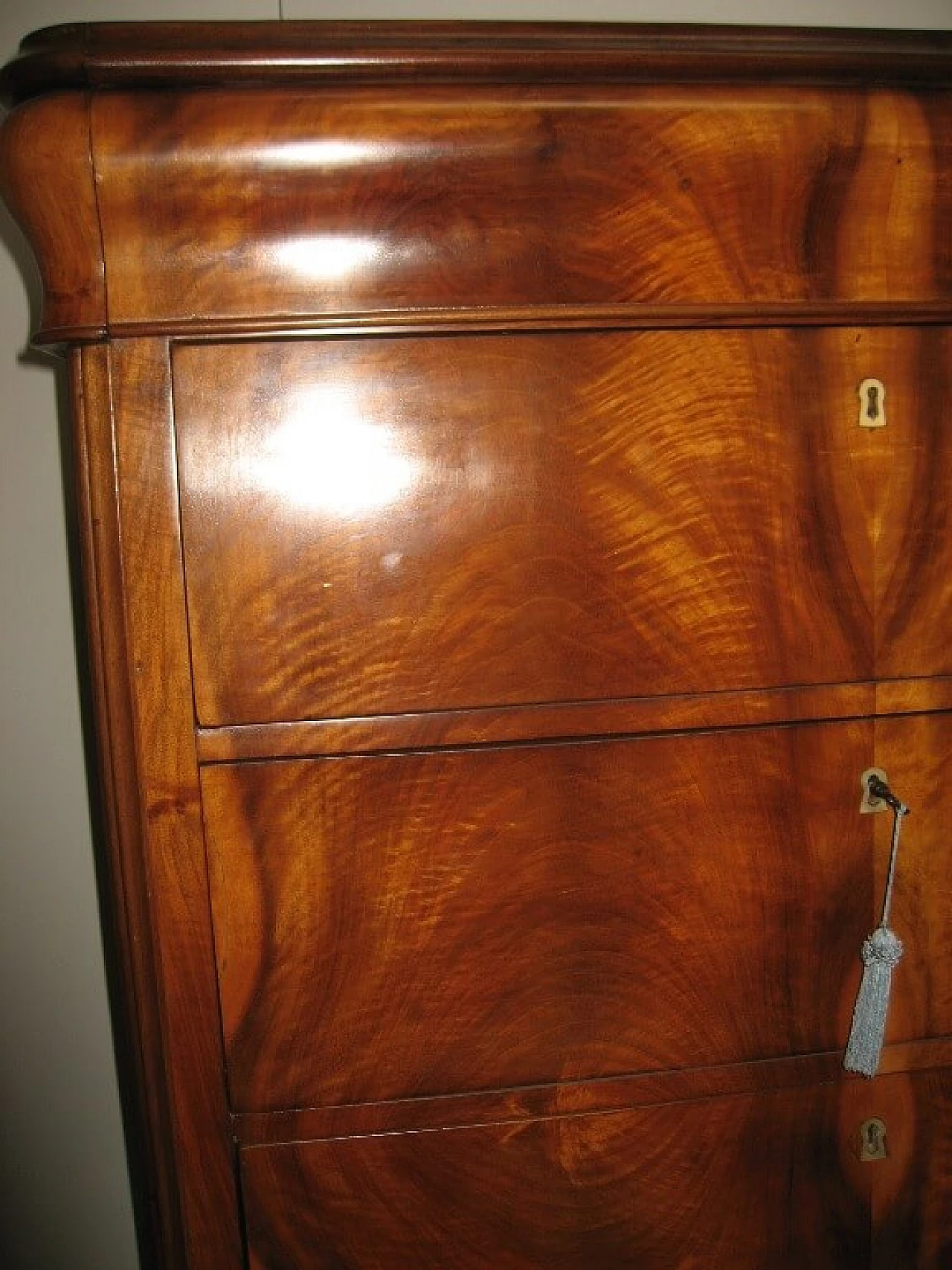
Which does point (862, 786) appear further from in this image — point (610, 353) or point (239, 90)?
point (239, 90)

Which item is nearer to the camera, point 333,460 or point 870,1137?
point 333,460

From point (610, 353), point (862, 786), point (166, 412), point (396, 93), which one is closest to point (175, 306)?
point (166, 412)

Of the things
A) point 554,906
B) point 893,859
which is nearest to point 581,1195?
point 554,906

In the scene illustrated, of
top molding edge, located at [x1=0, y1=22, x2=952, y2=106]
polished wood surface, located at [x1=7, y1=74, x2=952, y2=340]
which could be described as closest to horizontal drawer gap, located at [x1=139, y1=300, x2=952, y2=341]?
polished wood surface, located at [x1=7, y1=74, x2=952, y2=340]

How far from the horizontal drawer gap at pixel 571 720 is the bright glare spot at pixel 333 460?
0.18 metres

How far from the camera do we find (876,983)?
83cm

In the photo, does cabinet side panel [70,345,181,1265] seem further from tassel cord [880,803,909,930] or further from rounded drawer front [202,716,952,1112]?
tassel cord [880,803,909,930]

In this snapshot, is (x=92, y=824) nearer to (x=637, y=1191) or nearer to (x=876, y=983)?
(x=637, y=1191)

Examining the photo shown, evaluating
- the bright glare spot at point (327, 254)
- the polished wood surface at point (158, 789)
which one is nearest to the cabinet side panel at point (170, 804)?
the polished wood surface at point (158, 789)

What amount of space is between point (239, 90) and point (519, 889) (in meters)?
0.68

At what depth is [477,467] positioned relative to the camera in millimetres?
774

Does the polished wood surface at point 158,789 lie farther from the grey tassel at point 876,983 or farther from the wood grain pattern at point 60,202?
the grey tassel at point 876,983

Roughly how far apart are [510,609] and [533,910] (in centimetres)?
26

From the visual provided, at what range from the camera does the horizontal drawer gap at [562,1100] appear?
2.67 ft
